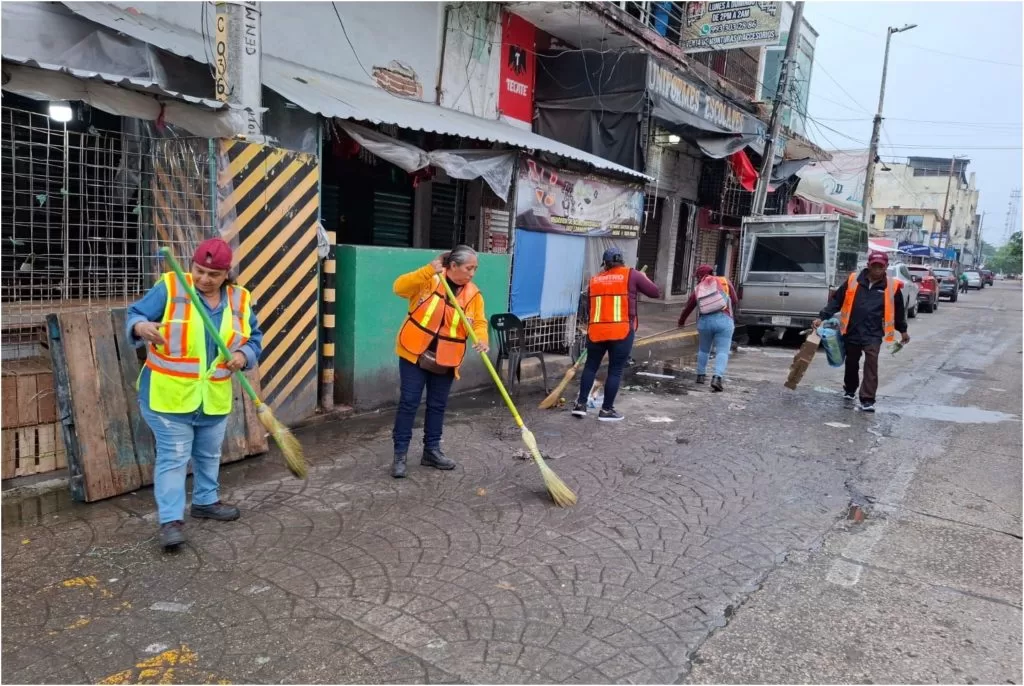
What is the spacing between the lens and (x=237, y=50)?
4.94m

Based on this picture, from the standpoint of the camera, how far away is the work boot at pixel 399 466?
15.4 feet

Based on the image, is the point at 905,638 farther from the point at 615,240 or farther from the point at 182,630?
the point at 615,240

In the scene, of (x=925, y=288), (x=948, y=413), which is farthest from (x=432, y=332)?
(x=925, y=288)

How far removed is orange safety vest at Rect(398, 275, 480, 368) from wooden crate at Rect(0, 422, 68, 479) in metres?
2.29

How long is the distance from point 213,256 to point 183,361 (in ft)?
1.83

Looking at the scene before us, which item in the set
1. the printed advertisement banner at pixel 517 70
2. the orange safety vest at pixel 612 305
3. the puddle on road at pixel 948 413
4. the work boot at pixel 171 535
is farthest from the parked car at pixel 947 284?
the work boot at pixel 171 535

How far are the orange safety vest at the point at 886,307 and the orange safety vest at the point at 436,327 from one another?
5.01 metres

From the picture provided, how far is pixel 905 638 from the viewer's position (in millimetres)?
2928

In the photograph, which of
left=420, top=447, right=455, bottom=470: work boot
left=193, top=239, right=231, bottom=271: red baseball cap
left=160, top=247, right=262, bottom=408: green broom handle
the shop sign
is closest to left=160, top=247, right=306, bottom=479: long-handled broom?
left=160, top=247, right=262, bottom=408: green broom handle

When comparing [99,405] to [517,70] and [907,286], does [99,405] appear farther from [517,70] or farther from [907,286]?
[907,286]

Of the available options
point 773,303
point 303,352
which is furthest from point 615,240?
point 303,352

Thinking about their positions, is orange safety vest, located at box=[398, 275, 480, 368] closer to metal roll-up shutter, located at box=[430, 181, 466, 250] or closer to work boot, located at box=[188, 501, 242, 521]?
work boot, located at box=[188, 501, 242, 521]

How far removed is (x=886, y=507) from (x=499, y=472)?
8.75ft

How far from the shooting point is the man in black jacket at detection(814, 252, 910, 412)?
24.1ft
